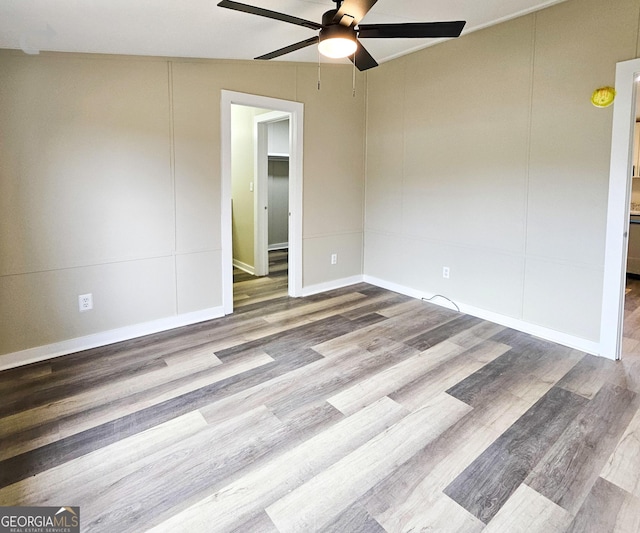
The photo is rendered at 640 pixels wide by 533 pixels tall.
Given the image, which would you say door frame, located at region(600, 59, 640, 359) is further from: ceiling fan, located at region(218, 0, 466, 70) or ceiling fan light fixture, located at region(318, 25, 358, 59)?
ceiling fan light fixture, located at region(318, 25, 358, 59)

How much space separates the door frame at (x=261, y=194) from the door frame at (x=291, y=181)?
0.98 metres

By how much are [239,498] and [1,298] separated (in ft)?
7.49

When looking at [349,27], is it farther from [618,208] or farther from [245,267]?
[245,267]

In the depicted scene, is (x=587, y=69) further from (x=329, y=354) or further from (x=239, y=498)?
(x=239, y=498)

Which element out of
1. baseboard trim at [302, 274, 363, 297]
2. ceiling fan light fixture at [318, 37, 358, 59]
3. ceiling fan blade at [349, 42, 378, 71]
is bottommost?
baseboard trim at [302, 274, 363, 297]

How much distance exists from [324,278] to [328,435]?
109 inches

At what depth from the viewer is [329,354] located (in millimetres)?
2994

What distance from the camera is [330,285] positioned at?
476 centimetres

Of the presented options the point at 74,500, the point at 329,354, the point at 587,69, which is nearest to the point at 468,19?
the point at 587,69

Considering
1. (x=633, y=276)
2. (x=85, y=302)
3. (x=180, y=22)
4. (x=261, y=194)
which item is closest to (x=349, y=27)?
(x=180, y=22)

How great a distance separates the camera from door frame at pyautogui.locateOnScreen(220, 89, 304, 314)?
11.8 feet

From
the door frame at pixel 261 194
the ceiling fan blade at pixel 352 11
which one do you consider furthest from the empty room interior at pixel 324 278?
the door frame at pixel 261 194

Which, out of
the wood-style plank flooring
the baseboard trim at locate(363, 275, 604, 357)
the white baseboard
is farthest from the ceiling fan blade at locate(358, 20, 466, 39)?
the white baseboard

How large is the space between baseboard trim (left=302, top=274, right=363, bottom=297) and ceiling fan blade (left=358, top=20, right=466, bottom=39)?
9.42 feet
